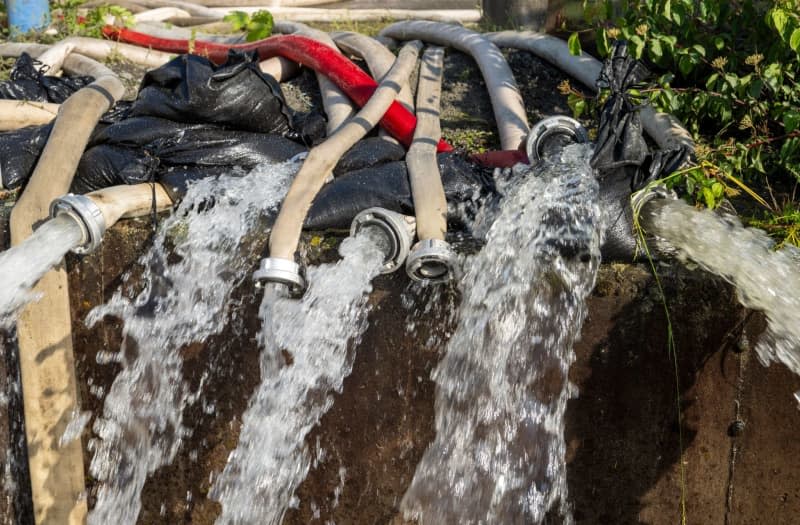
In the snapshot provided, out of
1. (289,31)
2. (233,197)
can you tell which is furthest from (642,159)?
(289,31)

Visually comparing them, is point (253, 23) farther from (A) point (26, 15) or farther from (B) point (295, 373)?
(B) point (295, 373)

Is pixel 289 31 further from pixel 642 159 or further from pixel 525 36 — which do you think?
pixel 642 159

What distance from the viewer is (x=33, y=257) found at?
289 cm

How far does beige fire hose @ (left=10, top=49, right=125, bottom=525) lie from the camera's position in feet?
10.1

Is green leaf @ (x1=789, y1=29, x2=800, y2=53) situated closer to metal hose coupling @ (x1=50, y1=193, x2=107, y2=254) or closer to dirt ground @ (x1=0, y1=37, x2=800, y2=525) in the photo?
dirt ground @ (x1=0, y1=37, x2=800, y2=525)

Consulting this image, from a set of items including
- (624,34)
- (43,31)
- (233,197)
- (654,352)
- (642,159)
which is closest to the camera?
(654,352)

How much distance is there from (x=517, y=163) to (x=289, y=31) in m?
2.05

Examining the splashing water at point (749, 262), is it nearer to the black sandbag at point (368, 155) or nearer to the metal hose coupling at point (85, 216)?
the black sandbag at point (368, 155)

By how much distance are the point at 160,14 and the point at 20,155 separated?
2.57 meters

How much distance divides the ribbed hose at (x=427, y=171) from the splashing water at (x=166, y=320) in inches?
19.5

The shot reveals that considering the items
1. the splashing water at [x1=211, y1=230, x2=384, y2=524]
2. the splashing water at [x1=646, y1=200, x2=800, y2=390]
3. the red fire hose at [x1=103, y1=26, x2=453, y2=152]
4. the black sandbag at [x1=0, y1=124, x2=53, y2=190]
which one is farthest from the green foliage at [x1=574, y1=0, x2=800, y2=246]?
the black sandbag at [x1=0, y1=124, x2=53, y2=190]

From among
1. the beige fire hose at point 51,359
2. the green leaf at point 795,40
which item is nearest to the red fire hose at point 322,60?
the beige fire hose at point 51,359

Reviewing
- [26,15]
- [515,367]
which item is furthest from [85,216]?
[26,15]

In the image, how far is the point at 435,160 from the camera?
3.19 metres
